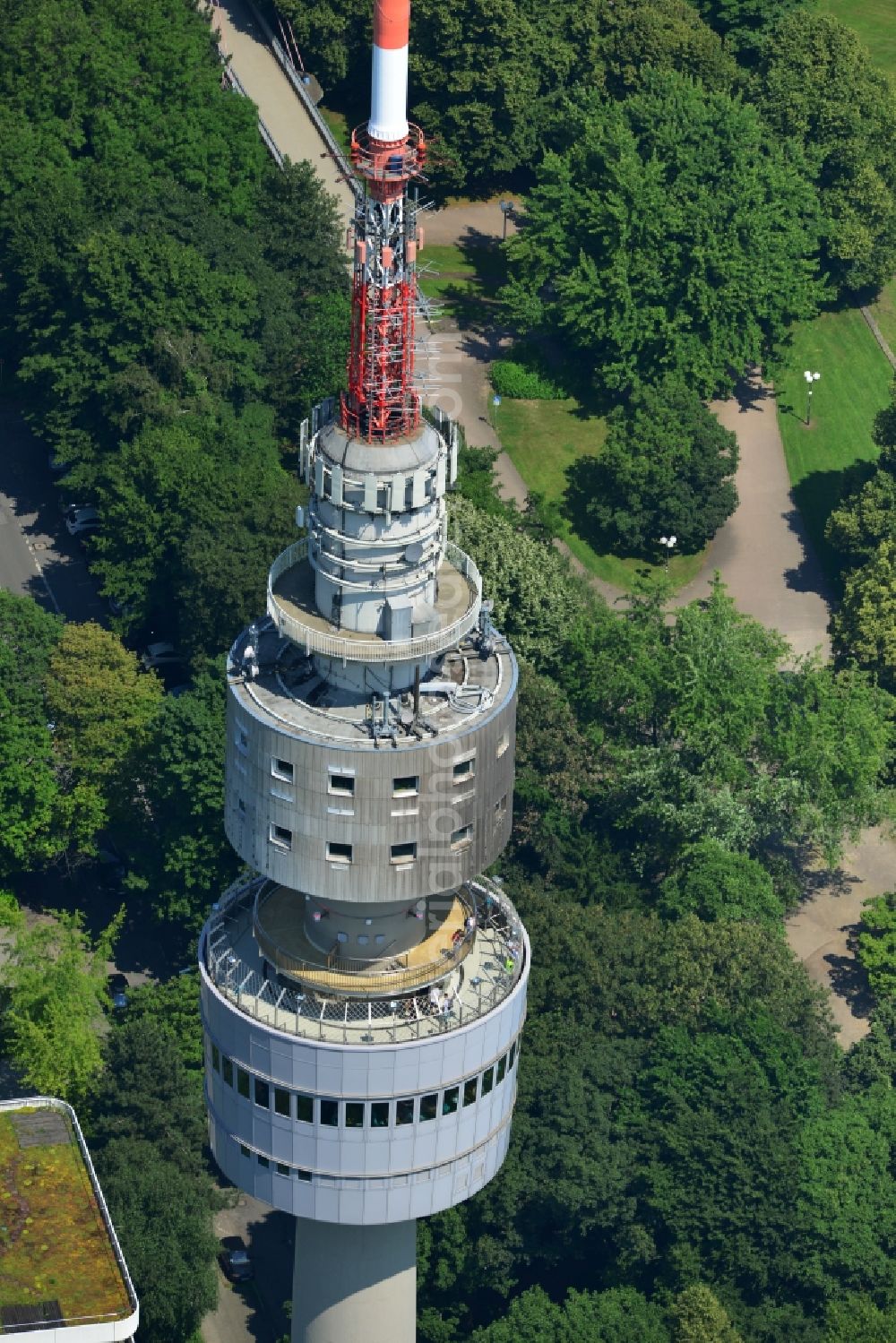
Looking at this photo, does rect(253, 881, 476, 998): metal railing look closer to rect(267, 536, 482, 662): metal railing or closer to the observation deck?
the observation deck

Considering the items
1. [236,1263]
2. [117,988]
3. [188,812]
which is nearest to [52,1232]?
[236,1263]

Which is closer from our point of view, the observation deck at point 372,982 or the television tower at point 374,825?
the television tower at point 374,825

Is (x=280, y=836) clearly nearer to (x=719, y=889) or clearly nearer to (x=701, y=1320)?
(x=701, y=1320)

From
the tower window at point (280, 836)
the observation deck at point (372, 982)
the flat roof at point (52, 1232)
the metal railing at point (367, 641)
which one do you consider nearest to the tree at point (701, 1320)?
the observation deck at point (372, 982)

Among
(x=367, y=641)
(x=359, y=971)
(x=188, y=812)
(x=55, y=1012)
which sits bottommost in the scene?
(x=55, y=1012)

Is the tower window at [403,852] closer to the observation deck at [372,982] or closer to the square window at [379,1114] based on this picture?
the observation deck at [372,982]

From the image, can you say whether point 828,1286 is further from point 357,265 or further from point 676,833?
point 357,265

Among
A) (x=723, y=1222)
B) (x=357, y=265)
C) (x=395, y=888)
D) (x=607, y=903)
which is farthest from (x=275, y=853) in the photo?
(x=607, y=903)
